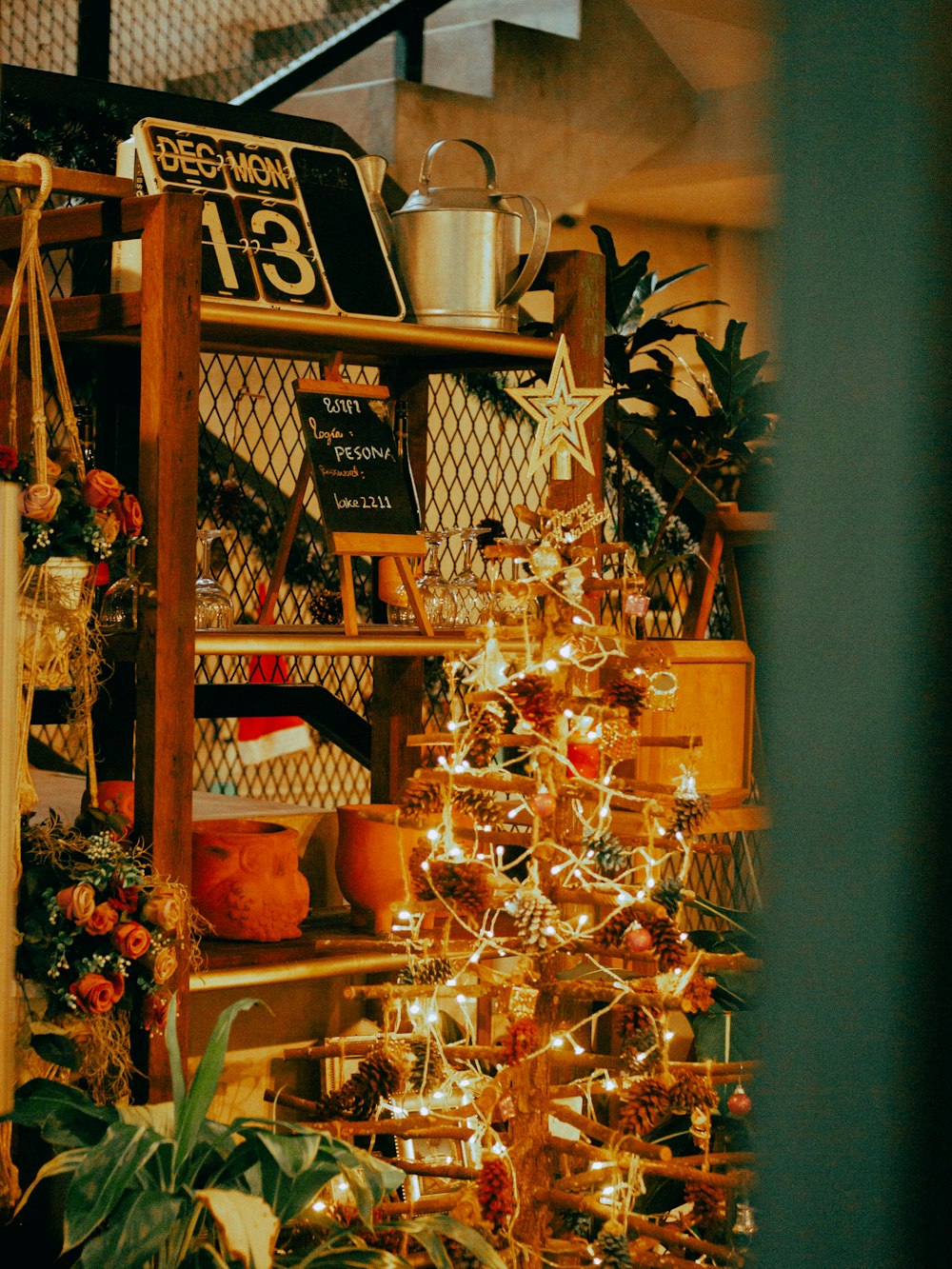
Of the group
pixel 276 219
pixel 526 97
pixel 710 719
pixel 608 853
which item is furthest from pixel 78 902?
pixel 526 97

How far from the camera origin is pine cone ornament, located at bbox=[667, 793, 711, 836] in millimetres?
2018

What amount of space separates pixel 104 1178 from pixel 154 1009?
1.18 ft

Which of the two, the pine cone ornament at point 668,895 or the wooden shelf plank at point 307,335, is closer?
the pine cone ornament at point 668,895

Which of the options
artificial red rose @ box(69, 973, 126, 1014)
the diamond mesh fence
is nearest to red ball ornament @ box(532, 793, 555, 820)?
artificial red rose @ box(69, 973, 126, 1014)

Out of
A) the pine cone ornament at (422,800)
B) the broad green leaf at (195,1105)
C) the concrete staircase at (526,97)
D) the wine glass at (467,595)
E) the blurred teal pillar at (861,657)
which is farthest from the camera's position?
the concrete staircase at (526,97)

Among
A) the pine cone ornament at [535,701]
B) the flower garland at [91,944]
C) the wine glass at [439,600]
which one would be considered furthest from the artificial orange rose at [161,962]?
the wine glass at [439,600]

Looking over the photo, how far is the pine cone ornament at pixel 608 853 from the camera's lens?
203cm

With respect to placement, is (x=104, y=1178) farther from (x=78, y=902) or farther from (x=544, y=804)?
(x=544, y=804)

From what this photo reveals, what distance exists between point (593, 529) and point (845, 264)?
6.27 ft

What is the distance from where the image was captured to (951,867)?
0.36 metres

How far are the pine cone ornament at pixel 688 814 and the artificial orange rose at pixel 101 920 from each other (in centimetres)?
76

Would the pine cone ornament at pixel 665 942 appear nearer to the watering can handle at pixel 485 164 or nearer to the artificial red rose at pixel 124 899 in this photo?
the artificial red rose at pixel 124 899

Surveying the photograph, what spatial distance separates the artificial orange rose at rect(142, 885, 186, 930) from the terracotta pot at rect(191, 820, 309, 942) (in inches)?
12.2

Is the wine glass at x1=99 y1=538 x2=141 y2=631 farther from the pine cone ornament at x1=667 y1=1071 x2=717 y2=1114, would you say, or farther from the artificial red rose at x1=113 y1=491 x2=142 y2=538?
the pine cone ornament at x1=667 y1=1071 x2=717 y2=1114
